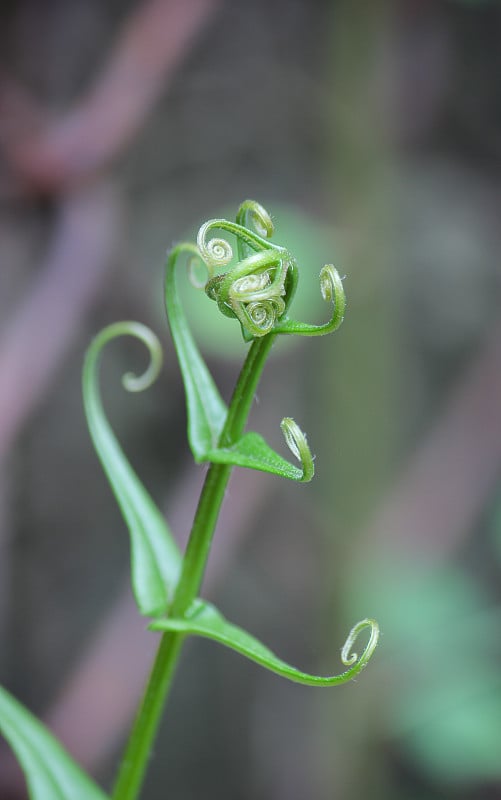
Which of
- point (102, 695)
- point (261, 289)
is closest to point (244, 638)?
point (261, 289)

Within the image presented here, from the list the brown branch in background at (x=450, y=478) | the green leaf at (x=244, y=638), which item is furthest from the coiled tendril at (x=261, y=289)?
the brown branch in background at (x=450, y=478)

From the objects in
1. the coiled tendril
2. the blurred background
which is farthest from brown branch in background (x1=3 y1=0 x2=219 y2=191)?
the coiled tendril

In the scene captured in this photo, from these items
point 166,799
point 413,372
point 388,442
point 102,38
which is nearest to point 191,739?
point 166,799

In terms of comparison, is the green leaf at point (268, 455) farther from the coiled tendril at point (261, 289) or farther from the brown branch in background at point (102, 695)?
the brown branch in background at point (102, 695)

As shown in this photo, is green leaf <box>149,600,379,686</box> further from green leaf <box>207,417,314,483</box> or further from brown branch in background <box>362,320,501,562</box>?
brown branch in background <box>362,320,501,562</box>

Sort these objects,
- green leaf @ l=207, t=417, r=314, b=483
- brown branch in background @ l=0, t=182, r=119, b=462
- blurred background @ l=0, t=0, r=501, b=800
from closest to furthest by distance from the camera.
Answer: green leaf @ l=207, t=417, r=314, b=483
brown branch in background @ l=0, t=182, r=119, b=462
blurred background @ l=0, t=0, r=501, b=800
